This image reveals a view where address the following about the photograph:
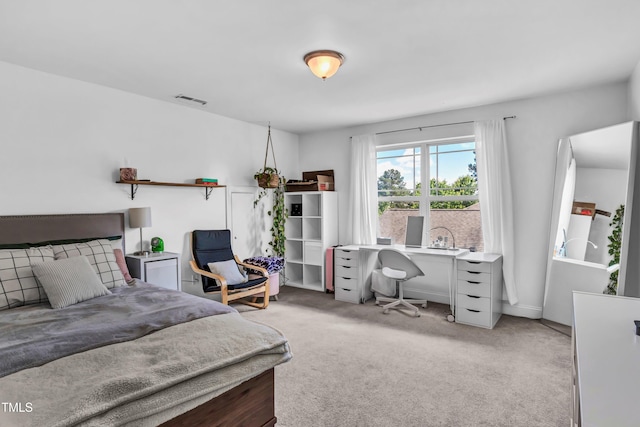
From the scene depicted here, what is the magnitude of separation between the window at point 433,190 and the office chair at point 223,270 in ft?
6.64

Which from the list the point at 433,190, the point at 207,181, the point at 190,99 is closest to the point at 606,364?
the point at 433,190

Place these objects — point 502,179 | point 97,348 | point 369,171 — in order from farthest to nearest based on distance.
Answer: point 369,171
point 502,179
point 97,348

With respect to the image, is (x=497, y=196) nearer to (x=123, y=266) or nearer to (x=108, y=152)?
(x=123, y=266)

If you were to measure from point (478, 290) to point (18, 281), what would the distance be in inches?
161

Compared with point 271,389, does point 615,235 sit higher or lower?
higher

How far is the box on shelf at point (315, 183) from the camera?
5266 mm

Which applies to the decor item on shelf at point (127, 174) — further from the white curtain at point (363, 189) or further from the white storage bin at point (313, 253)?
the white curtain at point (363, 189)

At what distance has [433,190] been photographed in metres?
4.76

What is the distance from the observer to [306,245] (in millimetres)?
5363

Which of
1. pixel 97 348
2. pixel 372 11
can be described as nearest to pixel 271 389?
pixel 97 348

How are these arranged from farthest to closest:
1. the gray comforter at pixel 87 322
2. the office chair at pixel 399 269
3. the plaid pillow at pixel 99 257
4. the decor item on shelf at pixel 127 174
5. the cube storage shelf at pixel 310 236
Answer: the cube storage shelf at pixel 310 236 < the office chair at pixel 399 269 < the decor item on shelf at pixel 127 174 < the plaid pillow at pixel 99 257 < the gray comforter at pixel 87 322

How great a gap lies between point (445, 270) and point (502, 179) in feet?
4.53

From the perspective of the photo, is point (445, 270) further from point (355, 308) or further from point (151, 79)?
point (151, 79)

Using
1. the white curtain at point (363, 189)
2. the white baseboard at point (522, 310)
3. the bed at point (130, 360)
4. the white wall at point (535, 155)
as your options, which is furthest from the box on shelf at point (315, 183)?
the bed at point (130, 360)
